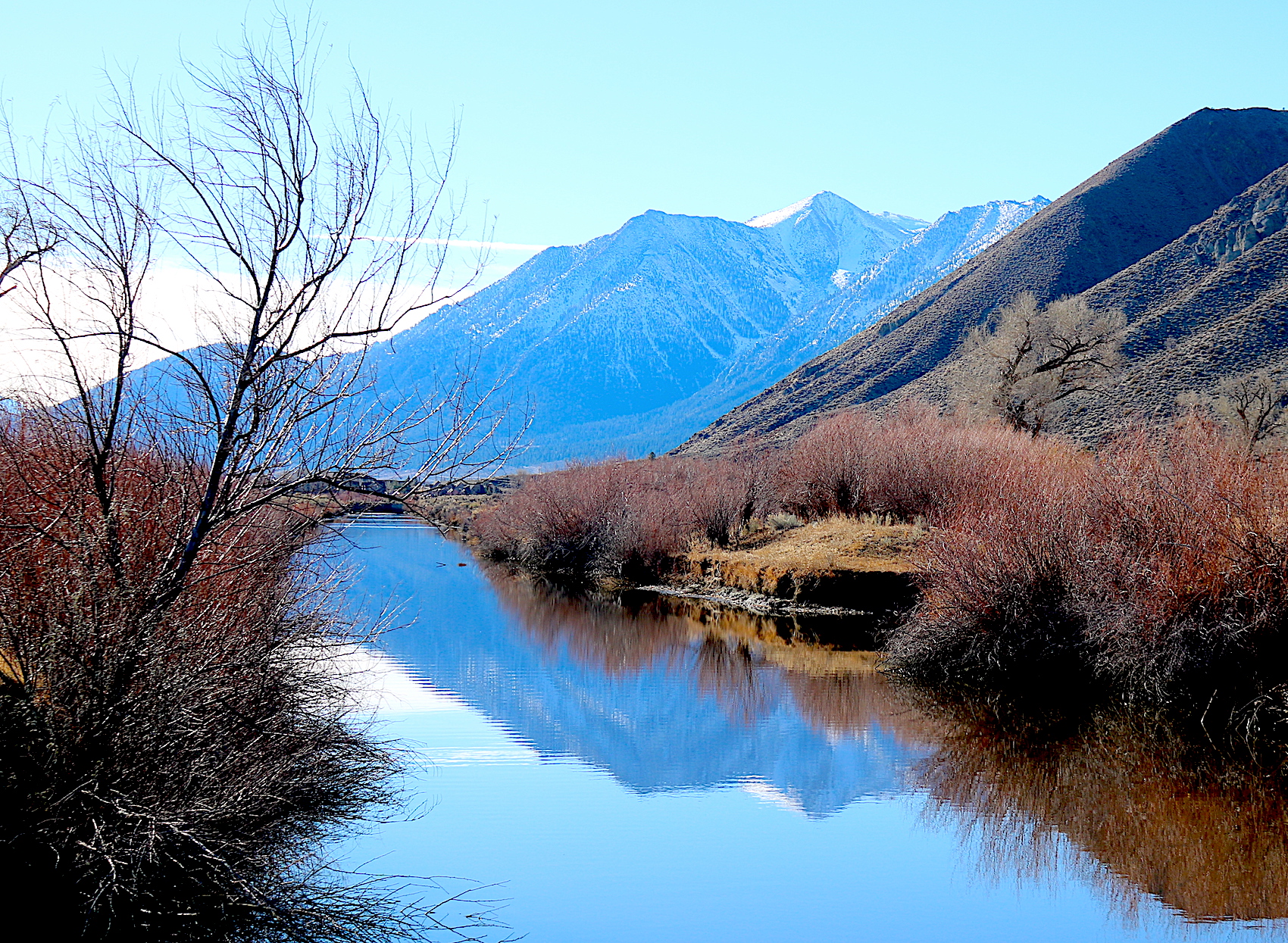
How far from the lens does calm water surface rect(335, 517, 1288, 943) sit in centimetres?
815

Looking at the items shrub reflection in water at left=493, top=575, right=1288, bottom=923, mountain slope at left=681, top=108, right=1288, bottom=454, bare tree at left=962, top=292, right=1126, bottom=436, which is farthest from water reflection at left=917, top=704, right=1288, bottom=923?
mountain slope at left=681, top=108, right=1288, bottom=454

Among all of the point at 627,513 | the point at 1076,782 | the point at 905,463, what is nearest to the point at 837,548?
the point at 905,463

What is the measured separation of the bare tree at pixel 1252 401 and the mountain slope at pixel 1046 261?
80.2 feet

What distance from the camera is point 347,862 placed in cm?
890

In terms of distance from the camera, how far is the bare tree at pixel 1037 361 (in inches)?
1702

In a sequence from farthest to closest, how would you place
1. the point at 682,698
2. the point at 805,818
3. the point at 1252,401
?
1. the point at 1252,401
2. the point at 682,698
3. the point at 805,818

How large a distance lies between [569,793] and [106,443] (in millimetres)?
6324

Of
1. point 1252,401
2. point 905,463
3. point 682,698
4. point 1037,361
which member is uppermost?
point 1037,361

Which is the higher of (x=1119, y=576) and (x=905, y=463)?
(x=905, y=463)

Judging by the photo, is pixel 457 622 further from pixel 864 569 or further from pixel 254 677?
pixel 254 677

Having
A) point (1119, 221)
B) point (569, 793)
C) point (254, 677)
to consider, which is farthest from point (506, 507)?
point (1119, 221)

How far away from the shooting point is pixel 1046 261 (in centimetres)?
7675

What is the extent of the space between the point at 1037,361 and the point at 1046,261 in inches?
1399

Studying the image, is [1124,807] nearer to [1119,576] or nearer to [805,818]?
[805,818]
